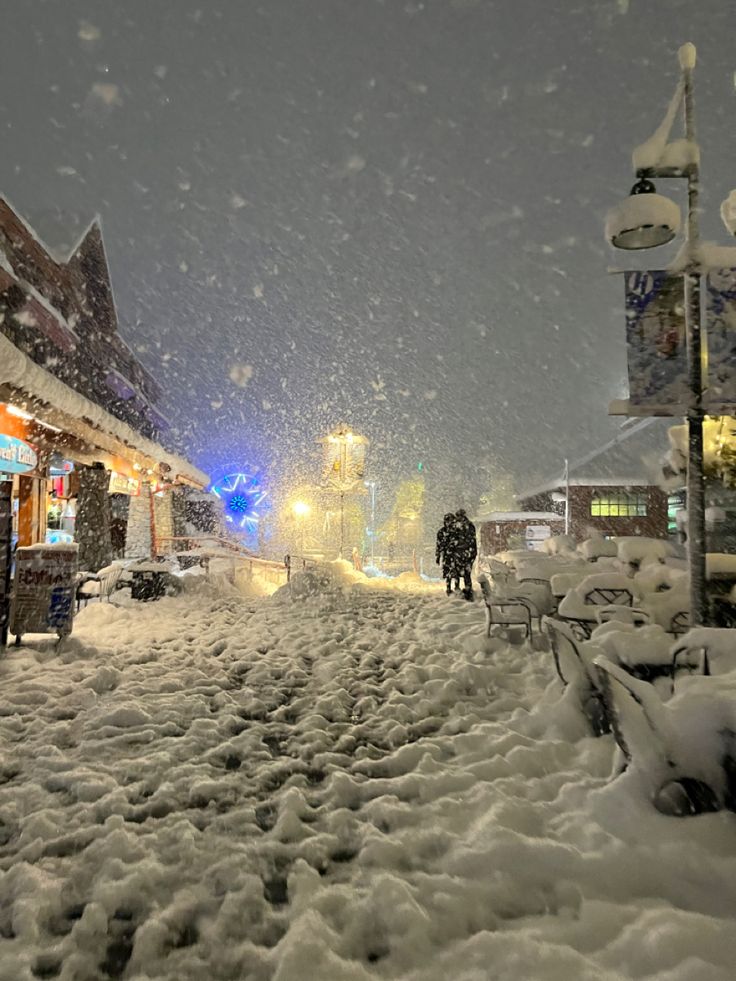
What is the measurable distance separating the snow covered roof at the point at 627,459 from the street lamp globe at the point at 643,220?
24693 millimetres

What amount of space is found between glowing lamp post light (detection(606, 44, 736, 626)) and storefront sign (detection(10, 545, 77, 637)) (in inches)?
300

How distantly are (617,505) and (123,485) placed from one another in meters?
25.0

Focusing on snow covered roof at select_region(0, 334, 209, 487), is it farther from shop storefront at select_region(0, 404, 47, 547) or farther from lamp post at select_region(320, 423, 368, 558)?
lamp post at select_region(320, 423, 368, 558)

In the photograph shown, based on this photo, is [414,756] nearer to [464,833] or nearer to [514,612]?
[464,833]

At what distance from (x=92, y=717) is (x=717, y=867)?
16.3 feet

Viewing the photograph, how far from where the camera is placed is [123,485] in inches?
640

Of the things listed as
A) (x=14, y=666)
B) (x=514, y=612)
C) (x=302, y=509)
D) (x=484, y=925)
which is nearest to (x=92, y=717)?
(x=14, y=666)

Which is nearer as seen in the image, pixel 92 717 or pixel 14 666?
pixel 92 717

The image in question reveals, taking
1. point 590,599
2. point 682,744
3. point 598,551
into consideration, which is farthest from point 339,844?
point 598,551

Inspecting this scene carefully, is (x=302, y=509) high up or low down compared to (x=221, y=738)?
up

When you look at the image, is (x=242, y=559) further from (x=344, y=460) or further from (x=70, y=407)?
(x=70, y=407)

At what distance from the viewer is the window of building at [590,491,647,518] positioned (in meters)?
30.3

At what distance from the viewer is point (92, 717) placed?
5262 mm

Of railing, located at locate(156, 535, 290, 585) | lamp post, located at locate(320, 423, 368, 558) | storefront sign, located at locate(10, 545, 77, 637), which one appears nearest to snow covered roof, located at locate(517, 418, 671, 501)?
lamp post, located at locate(320, 423, 368, 558)
